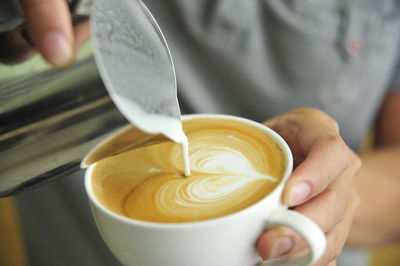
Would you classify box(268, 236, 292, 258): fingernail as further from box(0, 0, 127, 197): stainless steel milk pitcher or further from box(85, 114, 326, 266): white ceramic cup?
box(0, 0, 127, 197): stainless steel milk pitcher

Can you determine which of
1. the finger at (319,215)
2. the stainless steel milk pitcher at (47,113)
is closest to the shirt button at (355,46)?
the finger at (319,215)

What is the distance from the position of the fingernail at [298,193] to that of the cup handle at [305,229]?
2 cm

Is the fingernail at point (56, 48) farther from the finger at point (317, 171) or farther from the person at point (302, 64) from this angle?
the person at point (302, 64)

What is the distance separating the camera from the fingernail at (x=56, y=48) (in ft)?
1.36

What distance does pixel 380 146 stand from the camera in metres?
1.23

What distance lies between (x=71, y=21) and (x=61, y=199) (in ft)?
2.51

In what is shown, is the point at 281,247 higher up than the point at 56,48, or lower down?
lower down

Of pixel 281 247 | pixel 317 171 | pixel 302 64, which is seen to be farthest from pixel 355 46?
pixel 281 247

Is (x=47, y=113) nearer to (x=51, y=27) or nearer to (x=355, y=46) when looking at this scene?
(x=51, y=27)

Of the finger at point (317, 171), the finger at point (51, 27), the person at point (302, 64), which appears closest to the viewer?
the finger at point (51, 27)

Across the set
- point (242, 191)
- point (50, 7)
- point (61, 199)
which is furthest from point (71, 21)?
point (61, 199)

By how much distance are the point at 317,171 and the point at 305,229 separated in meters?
0.13

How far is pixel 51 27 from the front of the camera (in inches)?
16.4

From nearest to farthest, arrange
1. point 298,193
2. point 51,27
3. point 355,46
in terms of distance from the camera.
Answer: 1. point 51,27
2. point 298,193
3. point 355,46
